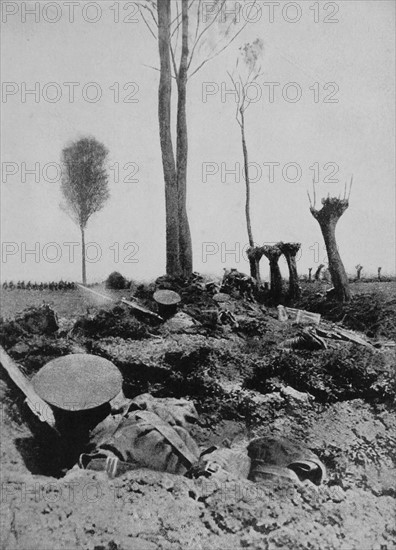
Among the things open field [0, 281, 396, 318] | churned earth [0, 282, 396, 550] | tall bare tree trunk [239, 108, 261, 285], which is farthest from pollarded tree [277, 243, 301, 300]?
churned earth [0, 282, 396, 550]

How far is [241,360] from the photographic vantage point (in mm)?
5074

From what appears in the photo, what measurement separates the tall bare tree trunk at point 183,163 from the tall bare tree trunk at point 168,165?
4.4 inches

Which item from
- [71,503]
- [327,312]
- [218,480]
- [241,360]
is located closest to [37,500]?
[71,503]

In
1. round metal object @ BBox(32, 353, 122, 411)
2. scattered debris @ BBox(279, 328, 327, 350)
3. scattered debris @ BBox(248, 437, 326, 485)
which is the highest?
scattered debris @ BBox(279, 328, 327, 350)

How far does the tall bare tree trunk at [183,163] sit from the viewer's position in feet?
23.9

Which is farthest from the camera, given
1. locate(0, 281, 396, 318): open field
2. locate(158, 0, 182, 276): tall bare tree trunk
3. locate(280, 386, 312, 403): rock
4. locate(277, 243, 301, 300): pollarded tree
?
locate(158, 0, 182, 276): tall bare tree trunk

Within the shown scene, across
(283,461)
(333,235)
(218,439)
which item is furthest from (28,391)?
(333,235)

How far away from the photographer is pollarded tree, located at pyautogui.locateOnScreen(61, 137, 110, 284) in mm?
5516

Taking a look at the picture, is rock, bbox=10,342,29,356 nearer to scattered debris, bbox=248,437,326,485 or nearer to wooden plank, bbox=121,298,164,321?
wooden plank, bbox=121,298,164,321

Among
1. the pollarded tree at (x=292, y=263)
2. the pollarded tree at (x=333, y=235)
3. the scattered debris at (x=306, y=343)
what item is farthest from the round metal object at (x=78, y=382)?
the pollarded tree at (x=333, y=235)

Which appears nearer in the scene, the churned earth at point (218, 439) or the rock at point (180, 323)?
the churned earth at point (218, 439)

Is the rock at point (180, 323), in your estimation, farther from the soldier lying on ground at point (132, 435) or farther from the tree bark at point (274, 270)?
the tree bark at point (274, 270)

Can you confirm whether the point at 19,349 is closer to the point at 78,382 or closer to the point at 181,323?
the point at 78,382

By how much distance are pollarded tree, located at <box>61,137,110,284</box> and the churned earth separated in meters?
1.41
